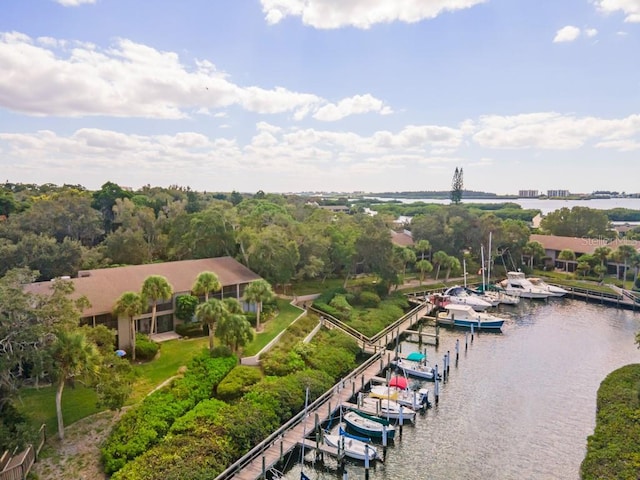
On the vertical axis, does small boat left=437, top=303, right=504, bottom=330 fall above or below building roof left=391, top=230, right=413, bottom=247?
below

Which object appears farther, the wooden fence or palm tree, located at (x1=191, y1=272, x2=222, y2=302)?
palm tree, located at (x1=191, y1=272, x2=222, y2=302)

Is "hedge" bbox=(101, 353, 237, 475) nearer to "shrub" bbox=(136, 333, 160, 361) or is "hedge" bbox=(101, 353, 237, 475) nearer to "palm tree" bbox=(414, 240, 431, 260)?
"shrub" bbox=(136, 333, 160, 361)

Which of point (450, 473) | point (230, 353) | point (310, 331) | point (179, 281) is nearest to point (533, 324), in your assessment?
point (310, 331)

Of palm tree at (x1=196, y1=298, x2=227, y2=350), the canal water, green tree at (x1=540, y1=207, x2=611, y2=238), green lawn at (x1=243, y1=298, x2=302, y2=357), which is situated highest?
green tree at (x1=540, y1=207, x2=611, y2=238)

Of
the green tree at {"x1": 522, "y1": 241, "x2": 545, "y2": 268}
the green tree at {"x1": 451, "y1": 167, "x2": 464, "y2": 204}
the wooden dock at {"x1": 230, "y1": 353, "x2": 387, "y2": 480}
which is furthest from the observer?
the green tree at {"x1": 451, "y1": 167, "x2": 464, "y2": 204}

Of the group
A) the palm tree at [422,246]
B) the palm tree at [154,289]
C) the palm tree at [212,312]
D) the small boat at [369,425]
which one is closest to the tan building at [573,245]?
the palm tree at [422,246]

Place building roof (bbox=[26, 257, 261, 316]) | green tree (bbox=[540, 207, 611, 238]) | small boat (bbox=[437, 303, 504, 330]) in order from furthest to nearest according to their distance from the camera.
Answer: green tree (bbox=[540, 207, 611, 238])
small boat (bbox=[437, 303, 504, 330])
building roof (bbox=[26, 257, 261, 316])

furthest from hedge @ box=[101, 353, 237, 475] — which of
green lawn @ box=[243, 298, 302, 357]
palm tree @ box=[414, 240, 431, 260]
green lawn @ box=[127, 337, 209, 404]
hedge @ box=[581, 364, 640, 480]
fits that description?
palm tree @ box=[414, 240, 431, 260]
